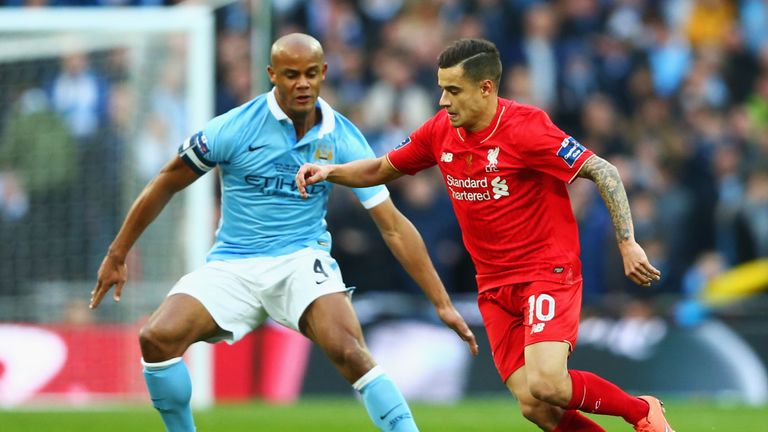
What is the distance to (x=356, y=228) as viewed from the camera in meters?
15.1

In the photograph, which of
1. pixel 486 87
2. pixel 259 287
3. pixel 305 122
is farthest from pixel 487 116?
pixel 259 287

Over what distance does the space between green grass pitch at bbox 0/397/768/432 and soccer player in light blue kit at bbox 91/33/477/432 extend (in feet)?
8.76

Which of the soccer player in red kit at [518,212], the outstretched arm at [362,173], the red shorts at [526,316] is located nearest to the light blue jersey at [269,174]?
the outstretched arm at [362,173]

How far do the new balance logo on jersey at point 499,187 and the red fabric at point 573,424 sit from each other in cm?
125

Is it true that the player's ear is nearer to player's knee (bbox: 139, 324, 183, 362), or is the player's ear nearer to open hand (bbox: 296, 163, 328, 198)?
open hand (bbox: 296, 163, 328, 198)

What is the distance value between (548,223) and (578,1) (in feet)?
33.2

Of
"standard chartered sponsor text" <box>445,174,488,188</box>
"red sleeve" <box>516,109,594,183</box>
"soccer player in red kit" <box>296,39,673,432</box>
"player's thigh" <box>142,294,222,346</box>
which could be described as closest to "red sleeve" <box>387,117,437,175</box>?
"soccer player in red kit" <box>296,39,673,432</box>

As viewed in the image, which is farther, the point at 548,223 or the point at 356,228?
the point at 356,228

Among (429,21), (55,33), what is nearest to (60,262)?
(55,33)

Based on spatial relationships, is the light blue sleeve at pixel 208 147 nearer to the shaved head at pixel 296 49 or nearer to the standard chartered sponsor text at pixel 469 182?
the shaved head at pixel 296 49

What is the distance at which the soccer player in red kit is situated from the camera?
7.36 meters

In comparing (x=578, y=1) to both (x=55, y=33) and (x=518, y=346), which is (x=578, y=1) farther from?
(x=518, y=346)

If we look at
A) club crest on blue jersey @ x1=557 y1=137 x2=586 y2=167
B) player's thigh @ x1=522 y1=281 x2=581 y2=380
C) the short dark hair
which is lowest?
player's thigh @ x1=522 y1=281 x2=581 y2=380

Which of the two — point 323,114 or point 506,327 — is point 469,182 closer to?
point 506,327
